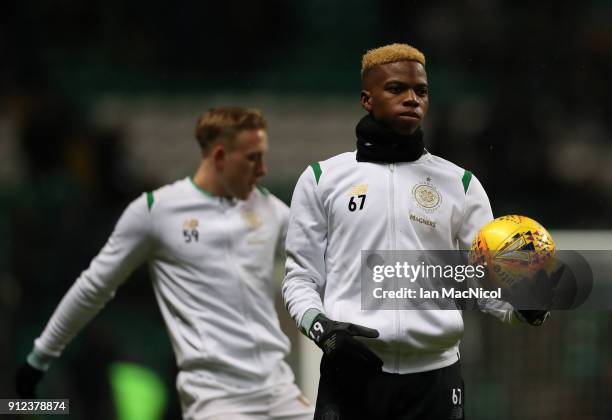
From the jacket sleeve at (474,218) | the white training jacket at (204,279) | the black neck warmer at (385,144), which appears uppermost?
the black neck warmer at (385,144)

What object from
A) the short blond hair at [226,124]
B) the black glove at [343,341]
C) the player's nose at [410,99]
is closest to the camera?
the black glove at [343,341]

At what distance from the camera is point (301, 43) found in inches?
412

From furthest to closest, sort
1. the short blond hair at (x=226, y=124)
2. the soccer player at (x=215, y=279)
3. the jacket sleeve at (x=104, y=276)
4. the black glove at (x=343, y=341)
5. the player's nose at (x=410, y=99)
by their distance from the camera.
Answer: the short blond hair at (x=226, y=124) → the jacket sleeve at (x=104, y=276) → the soccer player at (x=215, y=279) → the player's nose at (x=410, y=99) → the black glove at (x=343, y=341)

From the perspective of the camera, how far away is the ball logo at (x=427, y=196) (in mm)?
3500

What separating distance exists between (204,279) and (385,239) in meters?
1.44

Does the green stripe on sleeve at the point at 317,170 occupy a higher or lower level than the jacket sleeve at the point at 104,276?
higher

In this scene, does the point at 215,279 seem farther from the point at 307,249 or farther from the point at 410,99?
the point at 410,99

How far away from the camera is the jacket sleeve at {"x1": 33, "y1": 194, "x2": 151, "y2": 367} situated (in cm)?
474

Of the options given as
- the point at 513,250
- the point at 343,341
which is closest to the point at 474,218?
the point at 513,250

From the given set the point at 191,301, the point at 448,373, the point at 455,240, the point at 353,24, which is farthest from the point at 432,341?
the point at 353,24

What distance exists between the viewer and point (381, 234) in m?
3.45

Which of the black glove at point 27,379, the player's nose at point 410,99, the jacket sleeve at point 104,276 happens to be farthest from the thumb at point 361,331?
the black glove at point 27,379

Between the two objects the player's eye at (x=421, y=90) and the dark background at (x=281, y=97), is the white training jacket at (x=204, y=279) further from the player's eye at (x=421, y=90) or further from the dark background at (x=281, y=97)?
the dark background at (x=281, y=97)

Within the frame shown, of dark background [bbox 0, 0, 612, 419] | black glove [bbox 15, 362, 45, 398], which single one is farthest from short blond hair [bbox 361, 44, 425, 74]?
dark background [bbox 0, 0, 612, 419]
